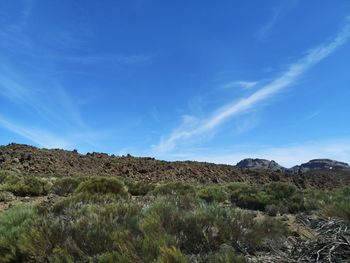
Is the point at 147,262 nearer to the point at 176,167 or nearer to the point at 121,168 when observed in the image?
the point at 121,168

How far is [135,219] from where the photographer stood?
28.5 feet

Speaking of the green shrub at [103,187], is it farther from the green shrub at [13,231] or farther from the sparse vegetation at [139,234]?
the sparse vegetation at [139,234]

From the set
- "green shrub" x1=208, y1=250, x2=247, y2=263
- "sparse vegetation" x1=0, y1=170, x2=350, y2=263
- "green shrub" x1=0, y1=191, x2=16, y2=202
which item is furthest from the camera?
"green shrub" x1=0, y1=191, x2=16, y2=202

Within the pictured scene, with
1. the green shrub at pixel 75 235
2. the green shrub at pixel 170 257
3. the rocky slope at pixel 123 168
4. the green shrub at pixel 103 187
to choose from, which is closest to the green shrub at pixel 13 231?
the green shrub at pixel 75 235

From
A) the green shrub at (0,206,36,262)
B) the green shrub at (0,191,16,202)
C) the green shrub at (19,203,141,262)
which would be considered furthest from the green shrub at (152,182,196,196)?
the green shrub at (19,203,141,262)

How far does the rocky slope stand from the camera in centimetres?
3422

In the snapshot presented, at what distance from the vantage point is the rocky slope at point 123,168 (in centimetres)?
3422

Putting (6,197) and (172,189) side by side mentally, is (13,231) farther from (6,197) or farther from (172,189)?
(172,189)

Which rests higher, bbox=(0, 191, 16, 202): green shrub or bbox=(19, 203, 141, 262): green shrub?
bbox=(0, 191, 16, 202): green shrub

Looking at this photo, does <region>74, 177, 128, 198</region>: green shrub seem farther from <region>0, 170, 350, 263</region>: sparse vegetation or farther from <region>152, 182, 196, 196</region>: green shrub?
<region>0, 170, 350, 263</region>: sparse vegetation

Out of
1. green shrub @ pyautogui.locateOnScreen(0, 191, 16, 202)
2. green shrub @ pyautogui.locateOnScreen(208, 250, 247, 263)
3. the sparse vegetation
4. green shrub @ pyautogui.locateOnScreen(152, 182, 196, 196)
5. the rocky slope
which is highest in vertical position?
the rocky slope

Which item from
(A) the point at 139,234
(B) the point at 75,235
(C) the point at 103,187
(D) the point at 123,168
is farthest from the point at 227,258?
(D) the point at 123,168

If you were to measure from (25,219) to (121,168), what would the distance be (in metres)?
27.3

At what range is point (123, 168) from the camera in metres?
37.0
